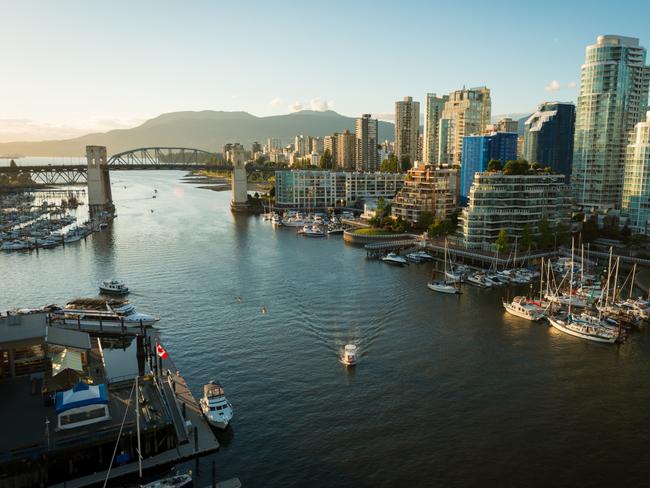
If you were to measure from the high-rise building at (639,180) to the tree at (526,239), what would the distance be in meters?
13.7

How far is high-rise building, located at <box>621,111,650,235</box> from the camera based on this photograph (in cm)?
5144

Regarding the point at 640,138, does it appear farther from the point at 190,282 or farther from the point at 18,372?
the point at 18,372

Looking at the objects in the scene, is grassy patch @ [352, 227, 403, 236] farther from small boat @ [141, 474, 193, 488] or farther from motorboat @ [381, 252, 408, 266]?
small boat @ [141, 474, 193, 488]

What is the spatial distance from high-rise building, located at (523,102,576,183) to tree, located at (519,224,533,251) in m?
51.3

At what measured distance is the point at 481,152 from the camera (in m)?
72.1

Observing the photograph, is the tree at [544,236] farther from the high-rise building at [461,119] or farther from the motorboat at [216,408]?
the high-rise building at [461,119]

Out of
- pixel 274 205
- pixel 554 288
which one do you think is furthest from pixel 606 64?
pixel 274 205

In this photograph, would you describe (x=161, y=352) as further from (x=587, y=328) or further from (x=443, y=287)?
(x=443, y=287)

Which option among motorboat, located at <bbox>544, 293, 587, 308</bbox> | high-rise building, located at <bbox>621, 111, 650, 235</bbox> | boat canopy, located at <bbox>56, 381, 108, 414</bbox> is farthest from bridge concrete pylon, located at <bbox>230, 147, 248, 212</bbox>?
boat canopy, located at <bbox>56, 381, 108, 414</bbox>

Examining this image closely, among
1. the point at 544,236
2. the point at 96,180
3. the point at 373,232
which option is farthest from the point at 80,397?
the point at 96,180

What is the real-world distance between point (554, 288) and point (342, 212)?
165ft

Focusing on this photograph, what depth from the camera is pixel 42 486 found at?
1470 cm

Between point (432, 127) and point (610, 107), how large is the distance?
6036 centimetres

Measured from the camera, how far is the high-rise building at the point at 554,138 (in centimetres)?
9412
